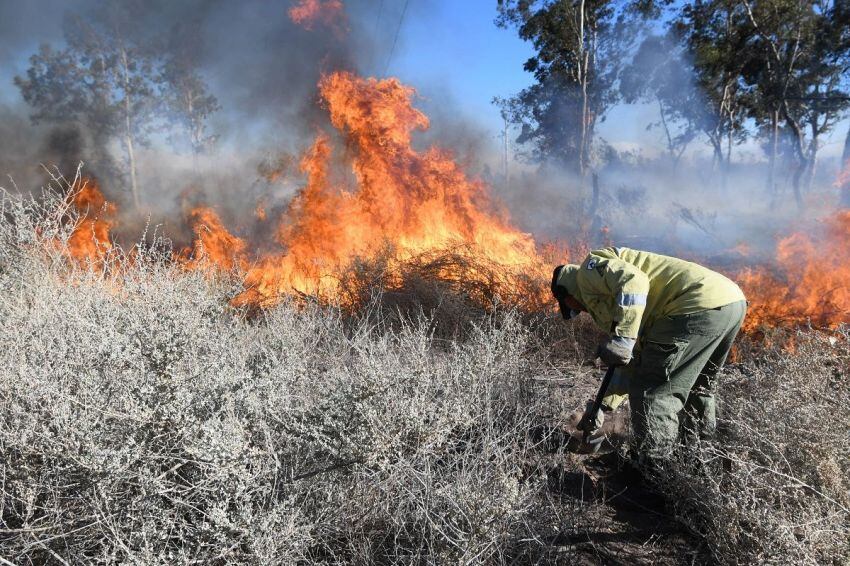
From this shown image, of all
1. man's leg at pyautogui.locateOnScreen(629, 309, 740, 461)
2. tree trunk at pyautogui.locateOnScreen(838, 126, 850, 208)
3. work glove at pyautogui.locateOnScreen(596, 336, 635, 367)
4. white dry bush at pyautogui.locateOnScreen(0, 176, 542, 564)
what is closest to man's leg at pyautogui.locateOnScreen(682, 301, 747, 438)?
man's leg at pyautogui.locateOnScreen(629, 309, 740, 461)

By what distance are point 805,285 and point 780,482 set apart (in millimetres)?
5045

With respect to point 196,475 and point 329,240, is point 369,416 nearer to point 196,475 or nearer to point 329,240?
point 196,475

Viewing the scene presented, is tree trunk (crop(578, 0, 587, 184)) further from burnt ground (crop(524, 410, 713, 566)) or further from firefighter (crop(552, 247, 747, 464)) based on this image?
burnt ground (crop(524, 410, 713, 566))

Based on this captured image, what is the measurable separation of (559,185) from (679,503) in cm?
1758

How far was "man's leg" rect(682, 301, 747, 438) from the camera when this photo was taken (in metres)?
3.14

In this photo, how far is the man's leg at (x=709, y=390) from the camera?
314 cm

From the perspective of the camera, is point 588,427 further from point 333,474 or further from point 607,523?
point 333,474

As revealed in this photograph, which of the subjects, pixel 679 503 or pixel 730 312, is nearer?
pixel 679 503

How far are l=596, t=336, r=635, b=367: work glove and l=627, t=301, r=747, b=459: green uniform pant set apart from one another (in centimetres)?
30

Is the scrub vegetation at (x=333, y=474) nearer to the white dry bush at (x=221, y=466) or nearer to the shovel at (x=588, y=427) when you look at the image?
the white dry bush at (x=221, y=466)

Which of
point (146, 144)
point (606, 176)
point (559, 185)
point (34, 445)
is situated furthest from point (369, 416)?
point (606, 176)

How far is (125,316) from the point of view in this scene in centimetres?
321

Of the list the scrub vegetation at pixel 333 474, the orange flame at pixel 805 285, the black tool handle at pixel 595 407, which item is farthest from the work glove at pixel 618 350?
the orange flame at pixel 805 285

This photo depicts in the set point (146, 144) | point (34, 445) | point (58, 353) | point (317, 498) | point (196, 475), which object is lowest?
point (317, 498)
